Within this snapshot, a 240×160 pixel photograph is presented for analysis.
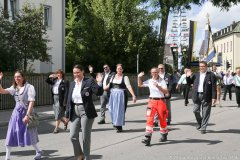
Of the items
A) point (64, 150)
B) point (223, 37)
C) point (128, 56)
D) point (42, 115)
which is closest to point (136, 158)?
point (64, 150)

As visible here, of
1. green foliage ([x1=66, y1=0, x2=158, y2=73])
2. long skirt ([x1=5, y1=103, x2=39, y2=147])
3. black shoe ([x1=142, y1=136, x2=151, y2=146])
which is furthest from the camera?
green foliage ([x1=66, y1=0, x2=158, y2=73])

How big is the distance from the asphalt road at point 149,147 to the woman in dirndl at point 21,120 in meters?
0.56

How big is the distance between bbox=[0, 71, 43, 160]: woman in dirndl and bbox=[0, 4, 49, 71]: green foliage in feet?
43.7

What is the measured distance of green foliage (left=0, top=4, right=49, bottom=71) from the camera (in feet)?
69.8

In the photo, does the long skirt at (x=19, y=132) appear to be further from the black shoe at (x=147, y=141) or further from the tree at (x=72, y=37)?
the tree at (x=72, y=37)

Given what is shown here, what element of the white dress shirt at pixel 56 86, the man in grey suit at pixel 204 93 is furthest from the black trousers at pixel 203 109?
the white dress shirt at pixel 56 86

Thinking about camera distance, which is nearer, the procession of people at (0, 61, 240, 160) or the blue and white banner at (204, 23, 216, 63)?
the procession of people at (0, 61, 240, 160)

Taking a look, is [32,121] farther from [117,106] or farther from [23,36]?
[23,36]

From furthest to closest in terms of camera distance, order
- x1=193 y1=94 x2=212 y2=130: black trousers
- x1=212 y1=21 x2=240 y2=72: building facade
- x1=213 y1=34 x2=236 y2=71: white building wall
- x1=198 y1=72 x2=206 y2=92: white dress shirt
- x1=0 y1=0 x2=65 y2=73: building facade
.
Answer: x1=213 y1=34 x2=236 y2=71: white building wall
x1=212 y1=21 x2=240 y2=72: building facade
x1=0 y1=0 x2=65 y2=73: building facade
x1=198 y1=72 x2=206 y2=92: white dress shirt
x1=193 y1=94 x2=212 y2=130: black trousers

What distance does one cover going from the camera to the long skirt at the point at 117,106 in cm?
1176

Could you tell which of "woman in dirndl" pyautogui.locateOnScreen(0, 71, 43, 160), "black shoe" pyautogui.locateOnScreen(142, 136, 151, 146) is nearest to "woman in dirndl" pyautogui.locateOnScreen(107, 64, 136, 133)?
"black shoe" pyautogui.locateOnScreen(142, 136, 151, 146)

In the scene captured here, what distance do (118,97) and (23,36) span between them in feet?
35.4

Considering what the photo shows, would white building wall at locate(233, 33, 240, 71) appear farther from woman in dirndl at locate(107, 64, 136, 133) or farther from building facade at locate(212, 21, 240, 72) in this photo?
woman in dirndl at locate(107, 64, 136, 133)

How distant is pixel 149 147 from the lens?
940 cm
